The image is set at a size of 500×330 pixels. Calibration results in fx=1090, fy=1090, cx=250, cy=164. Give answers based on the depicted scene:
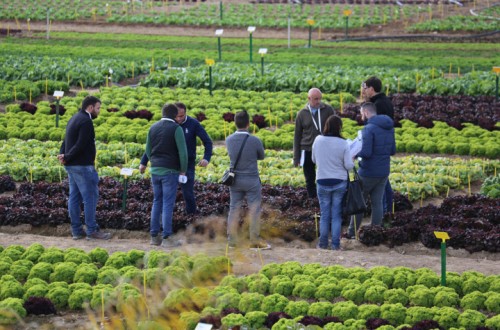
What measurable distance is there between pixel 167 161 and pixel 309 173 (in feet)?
11.5

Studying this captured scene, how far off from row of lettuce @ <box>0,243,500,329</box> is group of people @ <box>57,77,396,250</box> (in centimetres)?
133

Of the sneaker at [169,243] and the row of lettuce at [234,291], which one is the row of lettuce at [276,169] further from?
the row of lettuce at [234,291]

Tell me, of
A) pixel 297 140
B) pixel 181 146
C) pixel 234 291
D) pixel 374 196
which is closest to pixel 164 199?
pixel 181 146

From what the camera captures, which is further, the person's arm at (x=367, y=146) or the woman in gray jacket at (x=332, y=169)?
the person's arm at (x=367, y=146)

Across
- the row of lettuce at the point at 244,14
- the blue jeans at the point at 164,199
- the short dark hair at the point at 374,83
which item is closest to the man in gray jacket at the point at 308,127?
the short dark hair at the point at 374,83

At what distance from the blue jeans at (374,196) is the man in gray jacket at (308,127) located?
5.86 ft

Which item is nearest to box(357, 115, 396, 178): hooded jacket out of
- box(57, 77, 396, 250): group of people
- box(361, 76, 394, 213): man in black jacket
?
box(57, 77, 396, 250): group of people

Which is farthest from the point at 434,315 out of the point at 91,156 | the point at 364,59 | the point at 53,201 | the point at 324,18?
the point at 324,18

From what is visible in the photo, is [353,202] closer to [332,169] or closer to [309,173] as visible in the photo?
[332,169]

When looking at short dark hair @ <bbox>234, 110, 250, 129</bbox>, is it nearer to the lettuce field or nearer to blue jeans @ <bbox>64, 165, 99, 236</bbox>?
the lettuce field

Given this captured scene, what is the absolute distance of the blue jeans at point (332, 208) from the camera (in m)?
16.7

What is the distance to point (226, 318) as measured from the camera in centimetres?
1354

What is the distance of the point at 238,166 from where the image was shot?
16734 millimetres

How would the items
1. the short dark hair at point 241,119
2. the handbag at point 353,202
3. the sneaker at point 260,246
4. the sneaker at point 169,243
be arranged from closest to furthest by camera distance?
the short dark hair at point 241,119, the handbag at point 353,202, the sneaker at point 260,246, the sneaker at point 169,243
